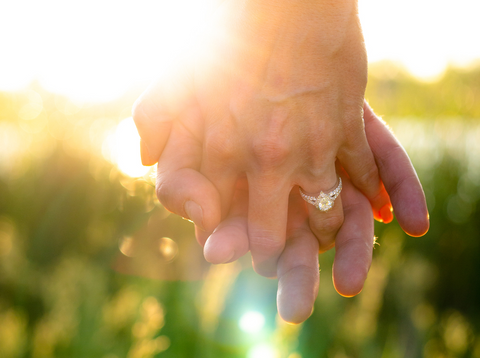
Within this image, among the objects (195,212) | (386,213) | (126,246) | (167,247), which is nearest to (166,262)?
(167,247)

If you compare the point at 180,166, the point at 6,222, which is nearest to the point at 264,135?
the point at 180,166

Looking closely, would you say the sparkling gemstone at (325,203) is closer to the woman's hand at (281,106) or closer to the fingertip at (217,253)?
the woman's hand at (281,106)

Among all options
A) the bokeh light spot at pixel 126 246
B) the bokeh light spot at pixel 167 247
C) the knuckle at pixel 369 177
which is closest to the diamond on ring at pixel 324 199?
the knuckle at pixel 369 177

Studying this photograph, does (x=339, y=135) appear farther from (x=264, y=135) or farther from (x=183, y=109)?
(x=183, y=109)

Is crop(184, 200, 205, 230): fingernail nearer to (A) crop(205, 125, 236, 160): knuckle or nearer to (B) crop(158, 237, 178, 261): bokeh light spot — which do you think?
(A) crop(205, 125, 236, 160): knuckle

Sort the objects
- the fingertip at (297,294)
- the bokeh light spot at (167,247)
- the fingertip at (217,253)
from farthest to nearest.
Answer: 1. the bokeh light spot at (167,247)
2. the fingertip at (217,253)
3. the fingertip at (297,294)

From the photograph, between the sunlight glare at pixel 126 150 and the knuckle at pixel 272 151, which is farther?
the sunlight glare at pixel 126 150
